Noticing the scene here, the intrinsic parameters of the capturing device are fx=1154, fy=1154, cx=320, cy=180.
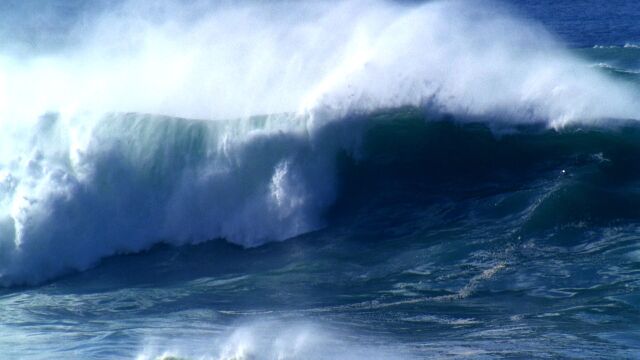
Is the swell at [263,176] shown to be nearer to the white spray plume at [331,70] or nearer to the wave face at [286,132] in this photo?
the wave face at [286,132]

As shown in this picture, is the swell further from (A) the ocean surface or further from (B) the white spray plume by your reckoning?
(B) the white spray plume

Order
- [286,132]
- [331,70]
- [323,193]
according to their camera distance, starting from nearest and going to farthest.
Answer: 1. [323,193]
2. [286,132]
3. [331,70]

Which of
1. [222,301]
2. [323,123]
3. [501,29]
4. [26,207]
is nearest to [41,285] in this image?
[26,207]

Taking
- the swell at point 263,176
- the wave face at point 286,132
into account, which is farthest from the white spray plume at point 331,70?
the swell at point 263,176

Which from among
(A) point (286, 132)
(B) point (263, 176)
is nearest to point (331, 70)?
(A) point (286, 132)

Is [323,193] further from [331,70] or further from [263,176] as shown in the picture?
[331,70]

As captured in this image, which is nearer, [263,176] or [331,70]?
[263,176]

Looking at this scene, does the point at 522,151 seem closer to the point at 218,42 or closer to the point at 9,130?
the point at 218,42
